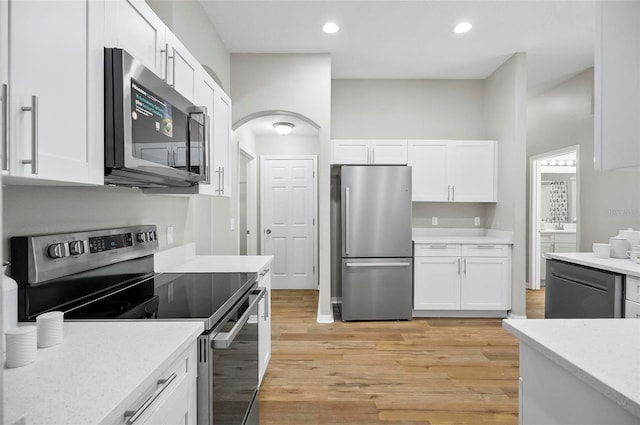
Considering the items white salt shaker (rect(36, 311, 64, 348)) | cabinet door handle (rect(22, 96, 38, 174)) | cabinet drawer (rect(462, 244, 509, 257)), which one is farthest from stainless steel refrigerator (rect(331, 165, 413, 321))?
cabinet door handle (rect(22, 96, 38, 174))

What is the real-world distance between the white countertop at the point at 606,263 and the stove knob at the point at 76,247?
294 centimetres

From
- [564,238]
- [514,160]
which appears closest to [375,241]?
[514,160]

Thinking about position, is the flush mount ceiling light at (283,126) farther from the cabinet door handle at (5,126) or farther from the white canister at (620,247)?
the cabinet door handle at (5,126)

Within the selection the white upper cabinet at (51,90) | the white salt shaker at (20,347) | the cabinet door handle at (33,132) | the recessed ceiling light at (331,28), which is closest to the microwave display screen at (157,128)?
the white upper cabinet at (51,90)

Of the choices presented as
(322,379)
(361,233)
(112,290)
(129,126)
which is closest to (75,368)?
(129,126)

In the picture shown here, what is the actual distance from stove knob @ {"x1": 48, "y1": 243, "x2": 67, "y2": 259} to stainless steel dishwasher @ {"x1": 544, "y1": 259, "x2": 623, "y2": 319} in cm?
298

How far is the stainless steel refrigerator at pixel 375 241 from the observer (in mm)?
4070

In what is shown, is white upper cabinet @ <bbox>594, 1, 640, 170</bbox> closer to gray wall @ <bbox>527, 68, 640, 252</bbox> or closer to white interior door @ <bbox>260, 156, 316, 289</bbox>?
gray wall @ <bbox>527, 68, 640, 252</bbox>

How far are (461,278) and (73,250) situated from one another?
12.3 feet

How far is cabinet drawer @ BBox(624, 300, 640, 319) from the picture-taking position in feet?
7.41

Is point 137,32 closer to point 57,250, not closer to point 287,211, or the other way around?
point 57,250

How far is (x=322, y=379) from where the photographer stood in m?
2.71

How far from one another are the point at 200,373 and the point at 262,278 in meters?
1.26

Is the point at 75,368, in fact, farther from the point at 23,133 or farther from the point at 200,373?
the point at 23,133
